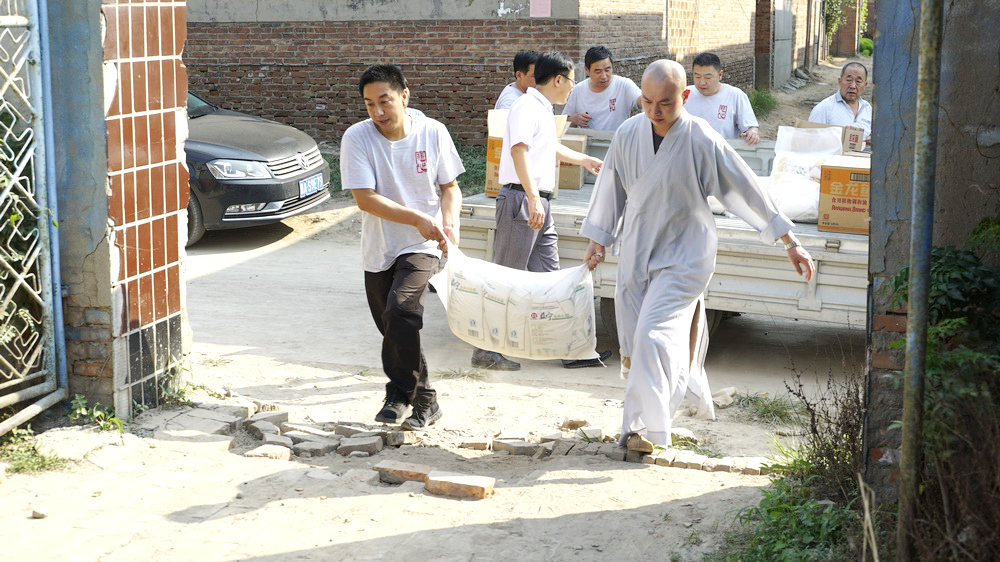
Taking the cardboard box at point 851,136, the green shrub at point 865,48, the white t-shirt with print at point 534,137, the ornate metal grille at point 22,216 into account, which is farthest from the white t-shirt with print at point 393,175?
the green shrub at point 865,48

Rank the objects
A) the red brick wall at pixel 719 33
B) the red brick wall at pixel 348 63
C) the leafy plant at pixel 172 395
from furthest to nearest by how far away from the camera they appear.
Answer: the red brick wall at pixel 719 33 → the red brick wall at pixel 348 63 → the leafy plant at pixel 172 395

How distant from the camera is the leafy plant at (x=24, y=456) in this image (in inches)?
177

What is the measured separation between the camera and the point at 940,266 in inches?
134

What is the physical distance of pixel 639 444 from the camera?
4.83 m

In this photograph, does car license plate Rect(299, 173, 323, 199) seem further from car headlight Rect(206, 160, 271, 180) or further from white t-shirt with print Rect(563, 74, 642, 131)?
white t-shirt with print Rect(563, 74, 642, 131)

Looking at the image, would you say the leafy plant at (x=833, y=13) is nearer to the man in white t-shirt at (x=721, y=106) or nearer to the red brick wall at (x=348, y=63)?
the red brick wall at (x=348, y=63)

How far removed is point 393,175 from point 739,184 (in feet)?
5.78

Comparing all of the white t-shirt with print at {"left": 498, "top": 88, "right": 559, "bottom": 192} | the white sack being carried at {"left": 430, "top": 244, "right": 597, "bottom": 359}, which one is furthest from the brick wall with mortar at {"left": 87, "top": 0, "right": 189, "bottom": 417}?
the white t-shirt with print at {"left": 498, "top": 88, "right": 559, "bottom": 192}

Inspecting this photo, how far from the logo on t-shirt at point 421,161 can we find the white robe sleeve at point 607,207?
0.90 metres

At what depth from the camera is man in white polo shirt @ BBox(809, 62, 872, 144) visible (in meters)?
8.34

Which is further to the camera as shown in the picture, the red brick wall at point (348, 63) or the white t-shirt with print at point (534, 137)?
the red brick wall at point (348, 63)

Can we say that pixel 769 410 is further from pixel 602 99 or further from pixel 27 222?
pixel 27 222

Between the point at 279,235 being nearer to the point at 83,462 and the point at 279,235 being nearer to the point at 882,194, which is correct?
the point at 83,462

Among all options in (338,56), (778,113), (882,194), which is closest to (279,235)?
(338,56)
